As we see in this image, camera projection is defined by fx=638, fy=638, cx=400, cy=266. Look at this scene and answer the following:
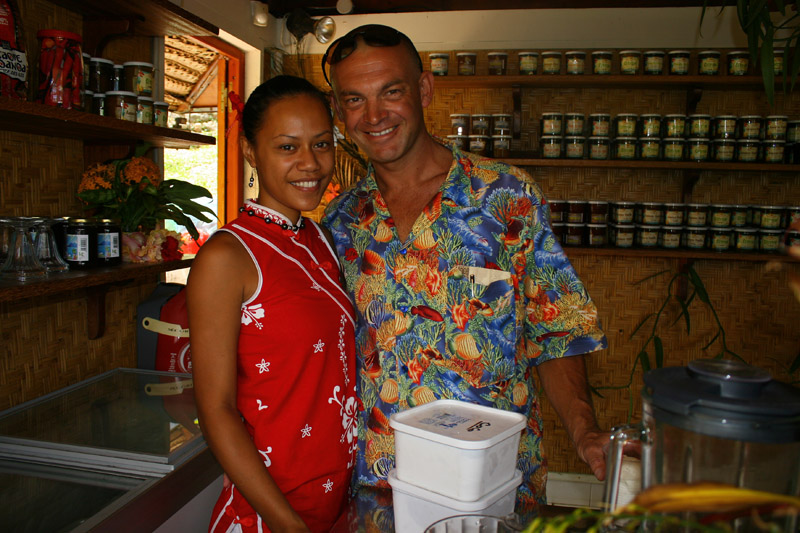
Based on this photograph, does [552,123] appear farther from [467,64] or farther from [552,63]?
[467,64]

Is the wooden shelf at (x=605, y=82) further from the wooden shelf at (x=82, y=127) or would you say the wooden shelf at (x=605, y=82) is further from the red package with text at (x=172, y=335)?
the red package with text at (x=172, y=335)

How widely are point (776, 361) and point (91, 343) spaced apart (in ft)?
10.9

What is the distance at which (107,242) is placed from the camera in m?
1.81

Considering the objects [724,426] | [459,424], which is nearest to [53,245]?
[459,424]

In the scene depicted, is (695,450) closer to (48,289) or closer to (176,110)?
(48,289)

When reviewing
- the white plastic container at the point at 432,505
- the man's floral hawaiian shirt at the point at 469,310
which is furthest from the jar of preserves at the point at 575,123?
the white plastic container at the point at 432,505

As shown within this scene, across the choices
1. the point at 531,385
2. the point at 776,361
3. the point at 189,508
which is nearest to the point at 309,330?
the point at 531,385

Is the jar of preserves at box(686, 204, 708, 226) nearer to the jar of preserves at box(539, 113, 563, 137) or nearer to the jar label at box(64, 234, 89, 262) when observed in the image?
the jar of preserves at box(539, 113, 563, 137)

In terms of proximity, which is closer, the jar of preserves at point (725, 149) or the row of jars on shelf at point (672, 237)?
the jar of preserves at point (725, 149)

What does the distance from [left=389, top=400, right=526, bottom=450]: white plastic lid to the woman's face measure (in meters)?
0.56

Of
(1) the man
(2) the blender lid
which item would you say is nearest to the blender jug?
(2) the blender lid

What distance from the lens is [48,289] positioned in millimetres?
1479

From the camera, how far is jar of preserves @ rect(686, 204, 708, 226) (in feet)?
10.5

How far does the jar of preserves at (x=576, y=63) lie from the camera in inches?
124
